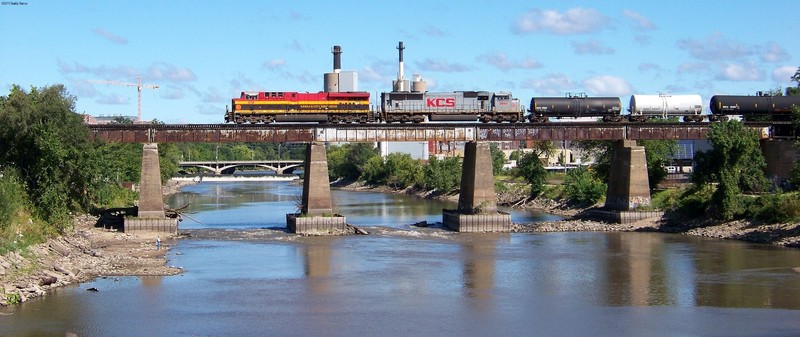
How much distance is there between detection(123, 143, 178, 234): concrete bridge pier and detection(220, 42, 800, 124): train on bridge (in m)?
7.65

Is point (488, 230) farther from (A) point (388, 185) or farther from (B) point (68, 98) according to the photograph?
(A) point (388, 185)

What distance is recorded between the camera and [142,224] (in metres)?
64.4

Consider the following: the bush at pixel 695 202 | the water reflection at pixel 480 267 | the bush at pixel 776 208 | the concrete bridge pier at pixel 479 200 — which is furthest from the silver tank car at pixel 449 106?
the bush at pixel 776 208

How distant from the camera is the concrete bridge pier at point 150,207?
64.4m

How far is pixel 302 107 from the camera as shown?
7200cm

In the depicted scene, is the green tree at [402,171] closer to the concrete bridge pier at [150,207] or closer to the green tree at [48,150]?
the concrete bridge pier at [150,207]

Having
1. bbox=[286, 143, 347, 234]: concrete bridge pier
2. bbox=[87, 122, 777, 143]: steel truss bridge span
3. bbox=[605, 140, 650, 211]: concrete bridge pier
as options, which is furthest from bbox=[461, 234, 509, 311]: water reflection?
bbox=[605, 140, 650, 211]: concrete bridge pier

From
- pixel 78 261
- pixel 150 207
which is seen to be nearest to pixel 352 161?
pixel 150 207

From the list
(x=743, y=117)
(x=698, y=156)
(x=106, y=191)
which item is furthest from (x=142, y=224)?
(x=743, y=117)

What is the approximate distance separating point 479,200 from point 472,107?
8.35m

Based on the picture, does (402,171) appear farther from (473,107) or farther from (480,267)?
(480,267)

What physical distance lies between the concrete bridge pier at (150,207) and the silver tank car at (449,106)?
17588 mm

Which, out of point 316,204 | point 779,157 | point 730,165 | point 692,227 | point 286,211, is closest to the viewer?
point 730,165

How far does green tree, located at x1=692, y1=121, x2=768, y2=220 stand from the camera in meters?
65.3
